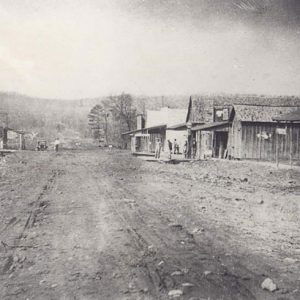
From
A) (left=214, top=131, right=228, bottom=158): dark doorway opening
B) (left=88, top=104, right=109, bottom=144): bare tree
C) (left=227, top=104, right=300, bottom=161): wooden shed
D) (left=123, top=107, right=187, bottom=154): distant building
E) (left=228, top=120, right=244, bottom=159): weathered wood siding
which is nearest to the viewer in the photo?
(left=227, top=104, right=300, bottom=161): wooden shed

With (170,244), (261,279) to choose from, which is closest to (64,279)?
(170,244)

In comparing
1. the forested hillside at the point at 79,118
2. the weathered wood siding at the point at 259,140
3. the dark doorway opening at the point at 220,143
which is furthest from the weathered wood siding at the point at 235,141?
the forested hillside at the point at 79,118

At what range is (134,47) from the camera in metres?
9.11

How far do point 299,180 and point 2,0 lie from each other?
8.60 m

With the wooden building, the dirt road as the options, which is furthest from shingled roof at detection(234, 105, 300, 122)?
the dirt road

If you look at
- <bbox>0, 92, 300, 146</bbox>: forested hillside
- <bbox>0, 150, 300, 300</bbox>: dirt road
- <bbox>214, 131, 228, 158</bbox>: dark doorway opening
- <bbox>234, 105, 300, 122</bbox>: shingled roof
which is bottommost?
<bbox>0, 150, 300, 300</bbox>: dirt road

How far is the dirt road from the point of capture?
3422 millimetres

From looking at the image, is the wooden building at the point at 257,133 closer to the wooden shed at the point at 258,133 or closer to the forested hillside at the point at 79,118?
the wooden shed at the point at 258,133

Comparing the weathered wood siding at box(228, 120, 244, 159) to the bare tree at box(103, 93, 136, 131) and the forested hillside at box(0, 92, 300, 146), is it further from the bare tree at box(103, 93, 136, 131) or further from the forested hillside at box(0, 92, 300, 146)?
the bare tree at box(103, 93, 136, 131)

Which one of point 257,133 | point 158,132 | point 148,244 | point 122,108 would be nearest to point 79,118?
Answer: point 122,108

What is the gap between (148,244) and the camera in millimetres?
4672

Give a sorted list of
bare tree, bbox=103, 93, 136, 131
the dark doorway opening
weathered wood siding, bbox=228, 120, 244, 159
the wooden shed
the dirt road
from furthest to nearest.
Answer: bare tree, bbox=103, 93, 136, 131 → the dark doorway opening → weathered wood siding, bbox=228, 120, 244, 159 → the wooden shed → the dirt road

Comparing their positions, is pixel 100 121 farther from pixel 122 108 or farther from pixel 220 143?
pixel 220 143

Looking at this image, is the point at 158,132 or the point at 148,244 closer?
the point at 148,244
